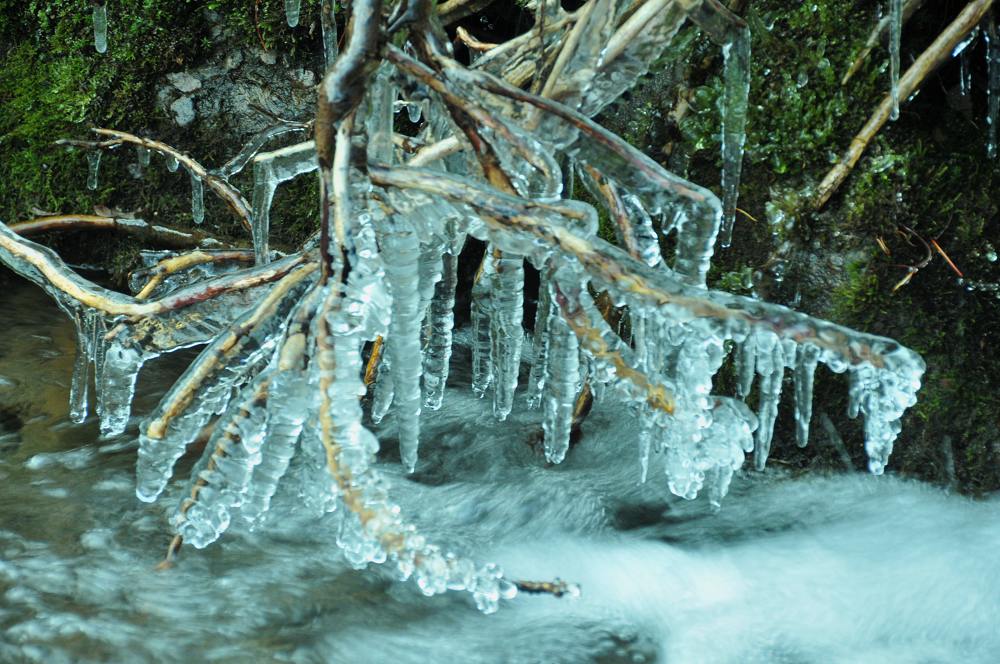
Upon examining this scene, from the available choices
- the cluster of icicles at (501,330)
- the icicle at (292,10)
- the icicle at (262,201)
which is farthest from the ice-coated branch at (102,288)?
the icicle at (292,10)

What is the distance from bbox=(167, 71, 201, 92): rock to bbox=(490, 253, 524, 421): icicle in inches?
95.2

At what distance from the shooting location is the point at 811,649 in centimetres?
231

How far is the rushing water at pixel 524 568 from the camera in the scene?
85.3 inches

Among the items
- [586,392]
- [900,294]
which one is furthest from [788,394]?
[586,392]

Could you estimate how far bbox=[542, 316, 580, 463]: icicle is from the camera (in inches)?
77.6

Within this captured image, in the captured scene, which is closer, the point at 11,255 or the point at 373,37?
A: the point at 373,37

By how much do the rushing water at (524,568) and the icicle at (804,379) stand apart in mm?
653

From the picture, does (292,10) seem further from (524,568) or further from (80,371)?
(524,568)

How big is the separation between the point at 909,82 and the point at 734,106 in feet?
2.14

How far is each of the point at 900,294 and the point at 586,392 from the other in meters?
1.02

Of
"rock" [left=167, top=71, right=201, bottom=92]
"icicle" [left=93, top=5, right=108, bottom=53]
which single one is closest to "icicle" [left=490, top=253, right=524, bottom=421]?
"icicle" [left=93, top=5, right=108, bottom=53]

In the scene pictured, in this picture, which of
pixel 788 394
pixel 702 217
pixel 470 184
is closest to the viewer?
pixel 470 184

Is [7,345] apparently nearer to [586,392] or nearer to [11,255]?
[11,255]

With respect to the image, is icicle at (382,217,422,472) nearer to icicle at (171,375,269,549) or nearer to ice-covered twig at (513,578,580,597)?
icicle at (171,375,269,549)
